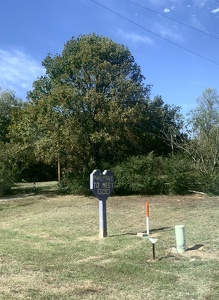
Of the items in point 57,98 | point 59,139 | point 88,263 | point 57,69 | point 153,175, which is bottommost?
point 88,263

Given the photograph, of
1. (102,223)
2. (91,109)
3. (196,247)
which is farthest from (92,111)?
(196,247)

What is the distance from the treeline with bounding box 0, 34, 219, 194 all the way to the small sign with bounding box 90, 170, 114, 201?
10.0m

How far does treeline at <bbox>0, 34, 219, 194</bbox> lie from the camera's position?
21.4m

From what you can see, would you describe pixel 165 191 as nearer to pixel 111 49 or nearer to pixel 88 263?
pixel 111 49

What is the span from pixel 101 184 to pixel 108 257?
330cm

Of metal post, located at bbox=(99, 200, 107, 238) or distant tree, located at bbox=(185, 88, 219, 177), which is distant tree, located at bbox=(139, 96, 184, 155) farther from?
metal post, located at bbox=(99, 200, 107, 238)

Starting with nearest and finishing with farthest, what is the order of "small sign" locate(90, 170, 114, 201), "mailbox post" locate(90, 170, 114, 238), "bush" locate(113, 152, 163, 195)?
"mailbox post" locate(90, 170, 114, 238) < "small sign" locate(90, 170, 114, 201) < "bush" locate(113, 152, 163, 195)

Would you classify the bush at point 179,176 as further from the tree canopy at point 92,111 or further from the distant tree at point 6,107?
the distant tree at point 6,107

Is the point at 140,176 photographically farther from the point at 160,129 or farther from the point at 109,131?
the point at 160,129

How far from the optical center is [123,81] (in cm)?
2244

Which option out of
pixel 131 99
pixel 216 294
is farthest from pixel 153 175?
pixel 216 294

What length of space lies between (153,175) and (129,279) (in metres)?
15.5

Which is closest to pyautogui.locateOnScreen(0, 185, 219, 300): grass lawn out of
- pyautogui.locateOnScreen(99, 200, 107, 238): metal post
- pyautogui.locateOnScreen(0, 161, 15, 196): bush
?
pyautogui.locateOnScreen(99, 200, 107, 238): metal post

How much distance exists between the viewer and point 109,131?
22078 mm
